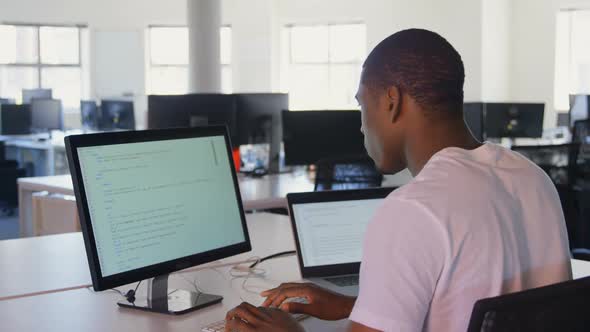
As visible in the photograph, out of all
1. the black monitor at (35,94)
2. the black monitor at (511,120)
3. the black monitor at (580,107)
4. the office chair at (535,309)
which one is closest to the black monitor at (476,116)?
the black monitor at (511,120)

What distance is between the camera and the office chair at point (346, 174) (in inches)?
142

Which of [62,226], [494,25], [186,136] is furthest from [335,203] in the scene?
[494,25]

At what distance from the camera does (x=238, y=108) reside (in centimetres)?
456

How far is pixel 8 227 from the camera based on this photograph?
23.8 feet

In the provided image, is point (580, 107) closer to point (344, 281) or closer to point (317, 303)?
point (344, 281)

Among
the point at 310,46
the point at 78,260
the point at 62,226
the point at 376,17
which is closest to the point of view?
the point at 78,260

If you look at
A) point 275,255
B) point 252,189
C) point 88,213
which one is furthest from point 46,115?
point 88,213

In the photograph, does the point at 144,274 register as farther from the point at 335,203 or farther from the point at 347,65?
the point at 347,65

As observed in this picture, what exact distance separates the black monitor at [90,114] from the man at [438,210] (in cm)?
835

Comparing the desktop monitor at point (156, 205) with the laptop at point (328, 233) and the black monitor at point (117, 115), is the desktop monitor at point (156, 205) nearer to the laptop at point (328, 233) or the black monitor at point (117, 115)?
the laptop at point (328, 233)

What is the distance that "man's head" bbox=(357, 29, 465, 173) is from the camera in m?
1.23

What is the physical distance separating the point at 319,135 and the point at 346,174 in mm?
809

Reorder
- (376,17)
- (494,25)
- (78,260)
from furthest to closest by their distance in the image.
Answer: (376,17), (494,25), (78,260)

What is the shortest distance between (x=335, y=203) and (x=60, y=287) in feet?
2.60
